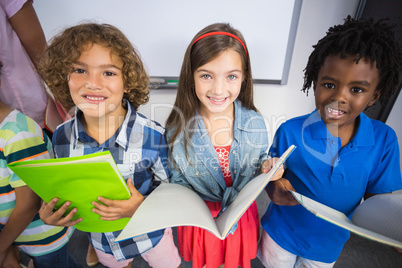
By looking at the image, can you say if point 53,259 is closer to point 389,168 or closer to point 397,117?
point 389,168

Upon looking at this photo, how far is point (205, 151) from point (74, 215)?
472 millimetres

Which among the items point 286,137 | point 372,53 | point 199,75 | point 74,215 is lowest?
point 74,215

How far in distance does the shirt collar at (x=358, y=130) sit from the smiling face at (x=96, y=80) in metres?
0.66

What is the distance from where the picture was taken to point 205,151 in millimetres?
771

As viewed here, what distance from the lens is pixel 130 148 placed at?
0.71 m

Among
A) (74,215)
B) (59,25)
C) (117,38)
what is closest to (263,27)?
(117,38)

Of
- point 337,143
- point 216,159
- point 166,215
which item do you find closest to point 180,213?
point 166,215

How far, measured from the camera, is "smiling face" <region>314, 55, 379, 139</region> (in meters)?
0.56

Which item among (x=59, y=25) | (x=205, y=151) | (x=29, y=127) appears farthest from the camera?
(x=59, y=25)

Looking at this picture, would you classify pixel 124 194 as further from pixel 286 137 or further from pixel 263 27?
pixel 263 27

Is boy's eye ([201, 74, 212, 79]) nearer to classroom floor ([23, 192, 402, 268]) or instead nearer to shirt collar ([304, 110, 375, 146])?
shirt collar ([304, 110, 375, 146])

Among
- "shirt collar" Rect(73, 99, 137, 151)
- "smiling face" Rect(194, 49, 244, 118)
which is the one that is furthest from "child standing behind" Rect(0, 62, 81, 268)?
"smiling face" Rect(194, 49, 244, 118)

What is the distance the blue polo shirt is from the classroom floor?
1.64 feet

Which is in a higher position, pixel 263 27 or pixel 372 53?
pixel 263 27
